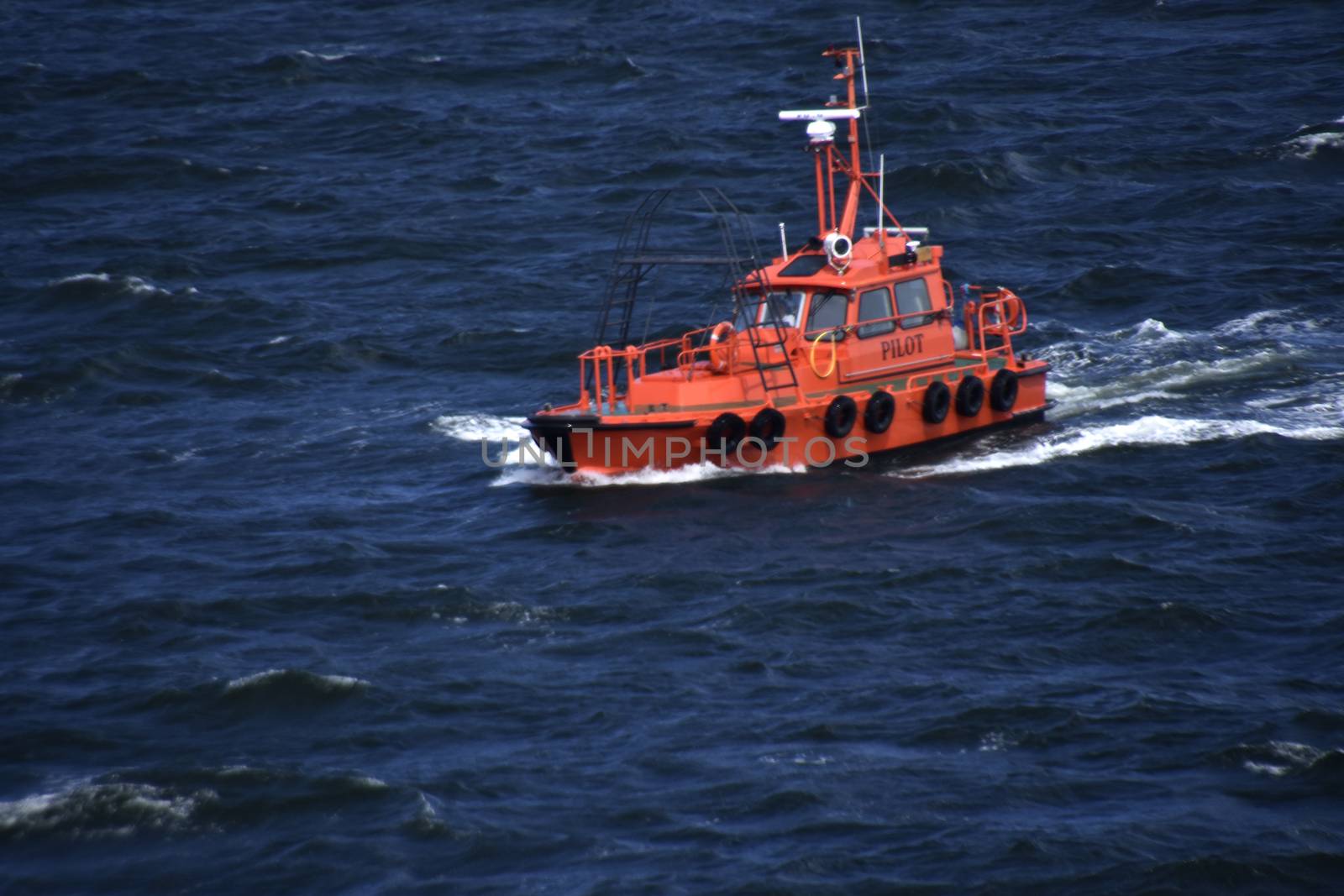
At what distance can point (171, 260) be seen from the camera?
31.1 metres

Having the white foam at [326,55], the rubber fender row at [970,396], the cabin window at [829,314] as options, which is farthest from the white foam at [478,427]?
the white foam at [326,55]

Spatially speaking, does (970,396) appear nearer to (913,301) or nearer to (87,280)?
(913,301)

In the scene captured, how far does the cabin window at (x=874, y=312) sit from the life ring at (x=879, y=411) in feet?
2.78

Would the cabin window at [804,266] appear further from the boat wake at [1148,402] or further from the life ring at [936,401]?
the boat wake at [1148,402]

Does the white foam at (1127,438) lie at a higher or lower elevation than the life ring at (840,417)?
lower

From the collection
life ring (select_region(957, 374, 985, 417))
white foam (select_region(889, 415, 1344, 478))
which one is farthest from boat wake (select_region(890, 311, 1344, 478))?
life ring (select_region(957, 374, 985, 417))

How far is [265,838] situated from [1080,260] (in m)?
19.4

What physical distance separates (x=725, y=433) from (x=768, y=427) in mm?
541

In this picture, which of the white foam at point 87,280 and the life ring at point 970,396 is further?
the white foam at point 87,280

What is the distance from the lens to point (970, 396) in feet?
75.2

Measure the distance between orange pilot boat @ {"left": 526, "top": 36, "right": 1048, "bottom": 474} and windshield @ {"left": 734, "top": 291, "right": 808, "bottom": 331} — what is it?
22mm

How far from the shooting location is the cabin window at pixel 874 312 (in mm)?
22438

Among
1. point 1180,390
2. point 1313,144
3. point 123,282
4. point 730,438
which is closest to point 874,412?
point 730,438

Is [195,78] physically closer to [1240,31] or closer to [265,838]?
[1240,31]
